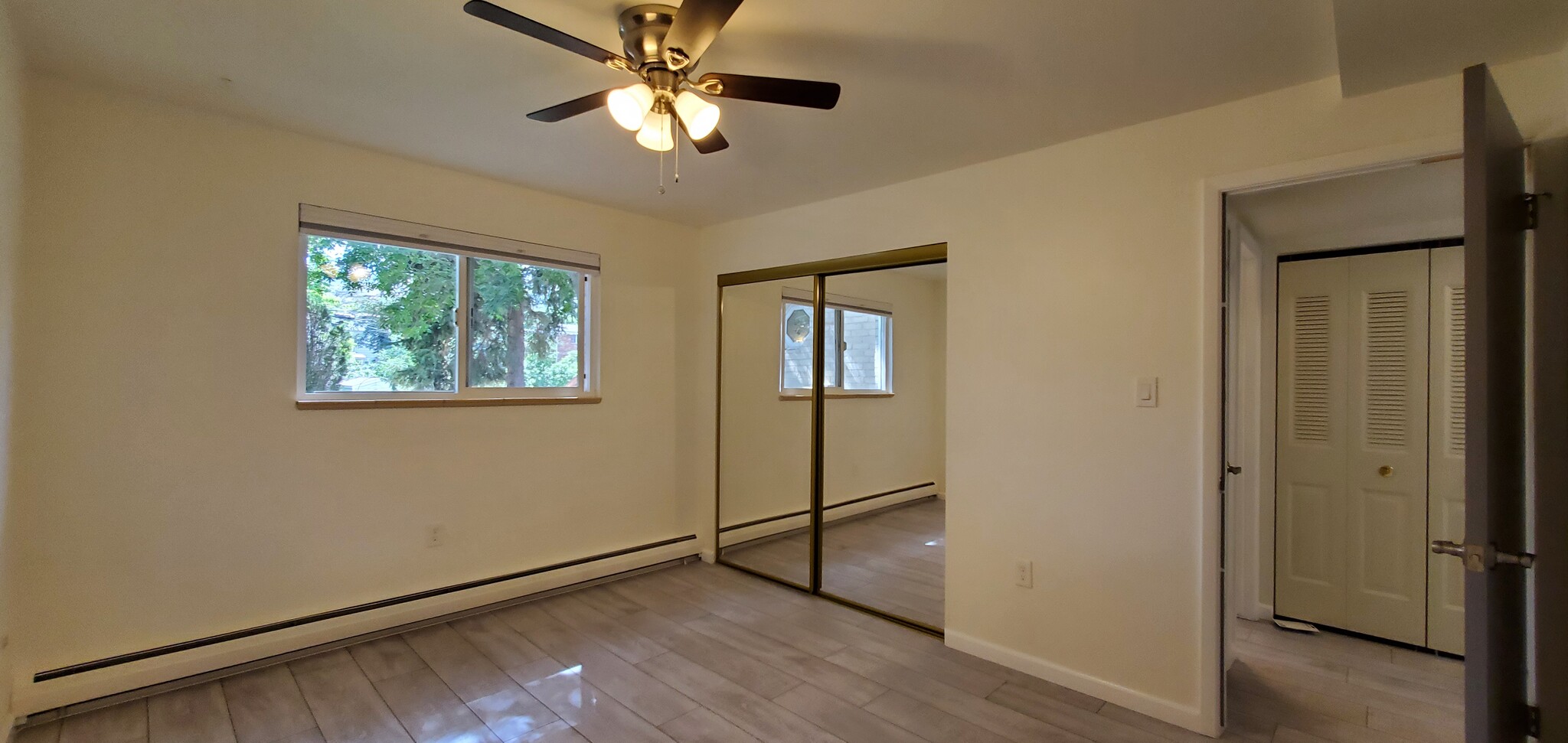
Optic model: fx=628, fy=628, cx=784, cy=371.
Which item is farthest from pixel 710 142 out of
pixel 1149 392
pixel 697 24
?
pixel 1149 392

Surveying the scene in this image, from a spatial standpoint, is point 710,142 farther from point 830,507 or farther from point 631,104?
point 830,507

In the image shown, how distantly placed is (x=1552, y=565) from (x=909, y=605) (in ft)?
7.62

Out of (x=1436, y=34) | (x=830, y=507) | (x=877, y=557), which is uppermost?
(x=1436, y=34)

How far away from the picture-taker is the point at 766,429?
13.5 feet

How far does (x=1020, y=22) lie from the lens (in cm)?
177

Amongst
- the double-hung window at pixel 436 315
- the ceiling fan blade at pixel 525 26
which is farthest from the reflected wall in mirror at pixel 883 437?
the ceiling fan blade at pixel 525 26

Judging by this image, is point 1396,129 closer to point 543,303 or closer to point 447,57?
point 447,57

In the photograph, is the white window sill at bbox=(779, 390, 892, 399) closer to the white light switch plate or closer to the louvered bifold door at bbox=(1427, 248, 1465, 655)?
the white light switch plate

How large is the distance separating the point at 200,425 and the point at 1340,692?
4.74 metres

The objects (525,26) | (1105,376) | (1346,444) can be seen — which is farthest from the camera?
(1346,444)

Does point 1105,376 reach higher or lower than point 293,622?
higher

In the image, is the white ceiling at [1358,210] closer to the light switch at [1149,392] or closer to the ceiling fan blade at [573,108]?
the light switch at [1149,392]

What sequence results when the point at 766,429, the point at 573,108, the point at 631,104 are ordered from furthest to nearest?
the point at 766,429
the point at 573,108
the point at 631,104

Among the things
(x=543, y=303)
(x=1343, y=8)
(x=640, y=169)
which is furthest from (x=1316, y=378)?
(x=543, y=303)
